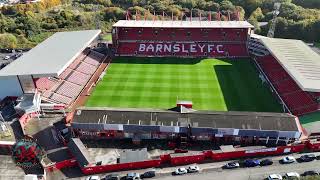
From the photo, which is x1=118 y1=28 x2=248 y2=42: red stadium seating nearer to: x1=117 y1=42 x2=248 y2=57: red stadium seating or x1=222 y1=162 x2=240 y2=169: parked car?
x1=117 y1=42 x2=248 y2=57: red stadium seating

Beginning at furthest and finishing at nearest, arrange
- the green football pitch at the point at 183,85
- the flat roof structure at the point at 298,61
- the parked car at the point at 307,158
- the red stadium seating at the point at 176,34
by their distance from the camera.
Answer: the red stadium seating at the point at 176,34 < the green football pitch at the point at 183,85 < the flat roof structure at the point at 298,61 < the parked car at the point at 307,158

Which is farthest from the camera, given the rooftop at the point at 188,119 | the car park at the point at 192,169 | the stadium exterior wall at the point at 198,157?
the rooftop at the point at 188,119

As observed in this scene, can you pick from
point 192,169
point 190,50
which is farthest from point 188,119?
point 190,50

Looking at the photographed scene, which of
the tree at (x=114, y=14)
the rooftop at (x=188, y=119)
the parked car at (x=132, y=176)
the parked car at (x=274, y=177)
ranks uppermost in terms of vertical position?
the tree at (x=114, y=14)

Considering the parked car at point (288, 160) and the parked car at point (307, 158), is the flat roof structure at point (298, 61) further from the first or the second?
the parked car at point (288, 160)

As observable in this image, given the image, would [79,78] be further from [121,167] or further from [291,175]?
[291,175]

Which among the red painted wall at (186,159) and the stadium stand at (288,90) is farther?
the stadium stand at (288,90)

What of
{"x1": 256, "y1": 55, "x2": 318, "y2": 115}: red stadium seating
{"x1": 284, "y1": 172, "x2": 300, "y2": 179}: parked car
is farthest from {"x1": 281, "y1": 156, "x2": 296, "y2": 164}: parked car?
{"x1": 256, "y1": 55, "x2": 318, "y2": 115}: red stadium seating

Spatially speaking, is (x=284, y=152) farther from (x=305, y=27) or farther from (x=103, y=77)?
(x=305, y=27)

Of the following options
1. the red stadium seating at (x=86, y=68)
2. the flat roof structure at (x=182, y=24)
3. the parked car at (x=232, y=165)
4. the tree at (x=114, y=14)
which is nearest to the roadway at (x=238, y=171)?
the parked car at (x=232, y=165)

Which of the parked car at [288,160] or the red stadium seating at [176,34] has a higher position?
the red stadium seating at [176,34]
